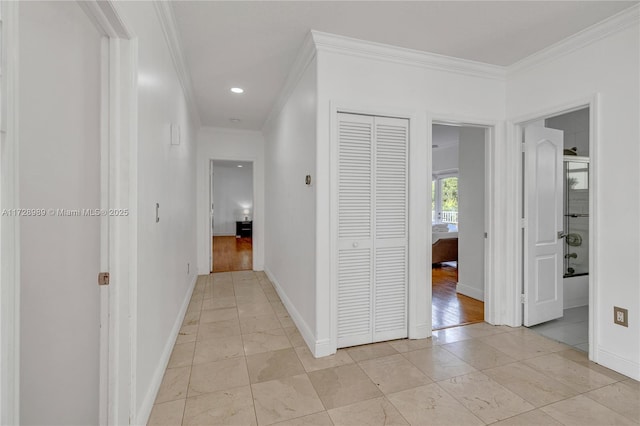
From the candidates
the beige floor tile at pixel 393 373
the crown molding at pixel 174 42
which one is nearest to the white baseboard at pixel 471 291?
the beige floor tile at pixel 393 373

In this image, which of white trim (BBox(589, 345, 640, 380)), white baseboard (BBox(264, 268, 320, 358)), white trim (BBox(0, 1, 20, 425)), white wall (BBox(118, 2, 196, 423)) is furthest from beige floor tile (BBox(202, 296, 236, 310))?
white trim (BBox(589, 345, 640, 380))

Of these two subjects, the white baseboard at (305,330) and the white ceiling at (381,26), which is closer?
the white ceiling at (381,26)

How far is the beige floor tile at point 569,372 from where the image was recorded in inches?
81.3

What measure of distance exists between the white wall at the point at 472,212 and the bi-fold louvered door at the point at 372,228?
1.72 meters

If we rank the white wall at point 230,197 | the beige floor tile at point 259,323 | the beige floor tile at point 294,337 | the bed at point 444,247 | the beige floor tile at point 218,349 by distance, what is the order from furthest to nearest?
the white wall at point 230,197
the bed at point 444,247
the beige floor tile at point 259,323
the beige floor tile at point 294,337
the beige floor tile at point 218,349

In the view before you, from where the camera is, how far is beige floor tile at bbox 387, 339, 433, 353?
2.57 meters

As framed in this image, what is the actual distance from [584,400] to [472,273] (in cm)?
218

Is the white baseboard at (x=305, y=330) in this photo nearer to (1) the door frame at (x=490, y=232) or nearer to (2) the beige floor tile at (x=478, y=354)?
(2) the beige floor tile at (x=478, y=354)

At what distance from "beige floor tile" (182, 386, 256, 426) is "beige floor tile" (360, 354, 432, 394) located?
0.86 m

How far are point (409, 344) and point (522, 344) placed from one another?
3.25 ft

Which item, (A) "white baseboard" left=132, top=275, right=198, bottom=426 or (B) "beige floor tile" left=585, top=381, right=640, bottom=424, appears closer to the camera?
(A) "white baseboard" left=132, top=275, right=198, bottom=426

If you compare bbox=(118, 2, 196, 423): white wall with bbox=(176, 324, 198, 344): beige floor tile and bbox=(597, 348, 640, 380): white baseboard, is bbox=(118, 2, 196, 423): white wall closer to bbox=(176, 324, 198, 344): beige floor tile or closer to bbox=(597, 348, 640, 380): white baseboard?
bbox=(176, 324, 198, 344): beige floor tile

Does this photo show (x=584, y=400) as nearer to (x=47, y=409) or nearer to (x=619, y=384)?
(x=619, y=384)

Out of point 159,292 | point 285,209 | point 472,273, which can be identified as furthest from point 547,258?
point 159,292
